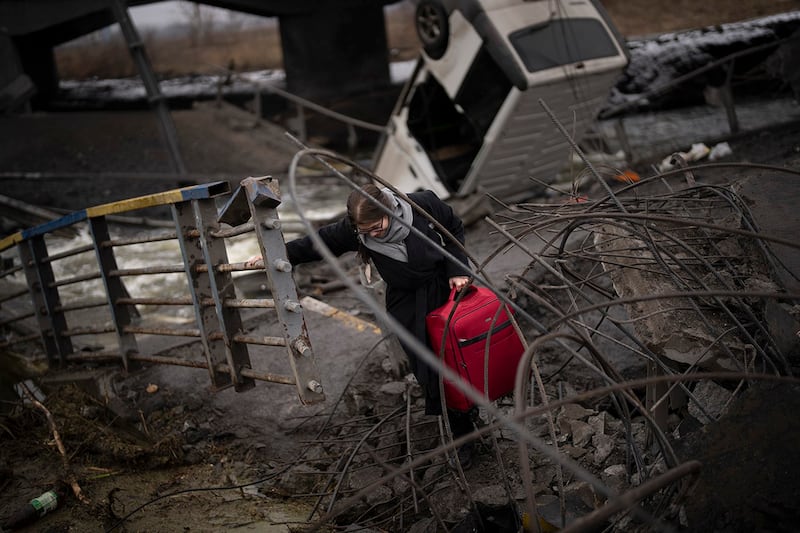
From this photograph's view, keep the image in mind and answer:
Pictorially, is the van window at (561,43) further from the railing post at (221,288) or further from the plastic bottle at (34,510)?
the plastic bottle at (34,510)

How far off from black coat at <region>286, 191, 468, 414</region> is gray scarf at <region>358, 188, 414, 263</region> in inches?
1.3

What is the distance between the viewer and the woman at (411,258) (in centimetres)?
342

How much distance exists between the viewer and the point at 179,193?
3.97m

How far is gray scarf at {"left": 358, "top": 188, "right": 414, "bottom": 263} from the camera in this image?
341 cm

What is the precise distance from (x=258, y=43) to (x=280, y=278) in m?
32.7

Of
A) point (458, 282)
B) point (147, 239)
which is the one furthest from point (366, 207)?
point (147, 239)

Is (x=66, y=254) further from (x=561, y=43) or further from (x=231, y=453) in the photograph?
(x=561, y=43)

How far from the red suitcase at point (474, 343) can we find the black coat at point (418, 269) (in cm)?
7

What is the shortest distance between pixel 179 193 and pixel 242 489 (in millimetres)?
1795

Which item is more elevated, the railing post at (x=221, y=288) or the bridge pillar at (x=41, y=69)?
the railing post at (x=221, y=288)

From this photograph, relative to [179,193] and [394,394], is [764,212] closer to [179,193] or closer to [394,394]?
[394,394]

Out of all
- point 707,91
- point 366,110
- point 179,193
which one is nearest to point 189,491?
point 179,193

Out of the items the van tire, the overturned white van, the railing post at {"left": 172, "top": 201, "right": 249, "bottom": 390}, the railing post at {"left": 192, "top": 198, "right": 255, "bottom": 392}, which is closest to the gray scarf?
the railing post at {"left": 192, "top": 198, "right": 255, "bottom": 392}

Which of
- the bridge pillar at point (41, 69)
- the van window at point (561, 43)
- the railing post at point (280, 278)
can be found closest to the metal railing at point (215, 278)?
the railing post at point (280, 278)
